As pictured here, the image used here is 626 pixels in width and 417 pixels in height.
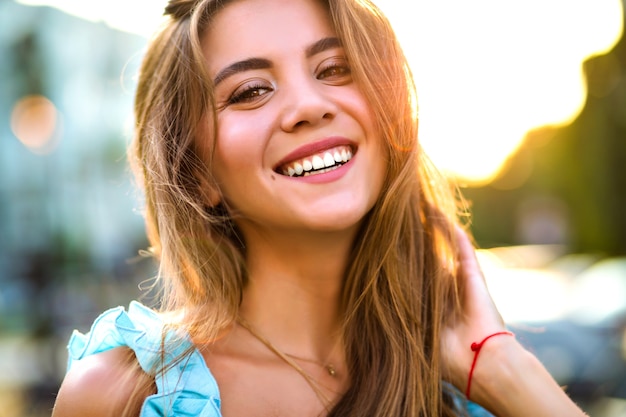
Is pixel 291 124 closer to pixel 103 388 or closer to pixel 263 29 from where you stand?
pixel 263 29

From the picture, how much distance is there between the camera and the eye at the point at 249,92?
Result: 238 cm

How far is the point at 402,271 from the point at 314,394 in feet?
1.92

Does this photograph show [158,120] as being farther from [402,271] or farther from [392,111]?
[402,271]

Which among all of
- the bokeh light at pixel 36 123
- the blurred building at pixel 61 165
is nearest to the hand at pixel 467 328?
the blurred building at pixel 61 165

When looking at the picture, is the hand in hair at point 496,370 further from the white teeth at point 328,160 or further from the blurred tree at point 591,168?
the blurred tree at point 591,168

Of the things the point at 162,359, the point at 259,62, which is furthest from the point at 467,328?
the point at 259,62


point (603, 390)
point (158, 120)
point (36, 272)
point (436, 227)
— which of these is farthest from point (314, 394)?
point (36, 272)

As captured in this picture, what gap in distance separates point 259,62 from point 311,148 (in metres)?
0.34

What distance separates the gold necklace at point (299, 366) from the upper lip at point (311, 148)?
0.59 m

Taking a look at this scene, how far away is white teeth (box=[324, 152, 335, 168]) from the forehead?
0.36 meters

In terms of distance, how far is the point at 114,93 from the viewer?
15.1m


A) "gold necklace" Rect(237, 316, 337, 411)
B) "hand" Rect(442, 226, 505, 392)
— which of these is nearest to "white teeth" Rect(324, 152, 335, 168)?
"gold necklace" Rect(237, 316, 337, 411)

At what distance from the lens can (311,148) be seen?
235 centimetres

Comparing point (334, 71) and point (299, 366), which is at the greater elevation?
point (334, 71)
